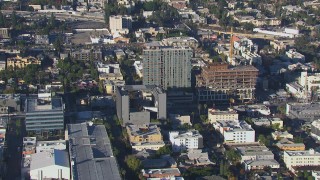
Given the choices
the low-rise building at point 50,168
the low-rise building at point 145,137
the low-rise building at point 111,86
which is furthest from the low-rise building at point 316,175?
the low-rise building at point 111,86

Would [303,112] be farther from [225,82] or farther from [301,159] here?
[301,159]

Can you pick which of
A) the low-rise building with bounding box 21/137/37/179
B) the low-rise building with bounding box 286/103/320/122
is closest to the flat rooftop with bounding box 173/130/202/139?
the low-rise building with bounding box 21/137/37/179

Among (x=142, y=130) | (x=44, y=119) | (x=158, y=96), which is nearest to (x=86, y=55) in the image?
(x=158, y=96)

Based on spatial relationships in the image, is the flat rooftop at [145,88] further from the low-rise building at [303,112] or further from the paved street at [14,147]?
the low-rise building at [303,112]

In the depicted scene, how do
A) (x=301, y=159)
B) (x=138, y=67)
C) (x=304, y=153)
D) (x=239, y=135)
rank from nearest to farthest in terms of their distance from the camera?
(x=301, y=159) → (x=304, y=153) → (x=239, y=135) → (x=138, y=67)

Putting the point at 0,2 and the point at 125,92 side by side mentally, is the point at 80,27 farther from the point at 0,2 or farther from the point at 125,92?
the point at 125,92

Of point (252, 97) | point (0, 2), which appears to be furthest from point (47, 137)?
point (0, 2)

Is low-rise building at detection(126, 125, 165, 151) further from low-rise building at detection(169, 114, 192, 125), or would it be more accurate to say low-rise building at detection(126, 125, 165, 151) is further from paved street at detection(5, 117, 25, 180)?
paved street at detection(5, 117, 25, 180)
